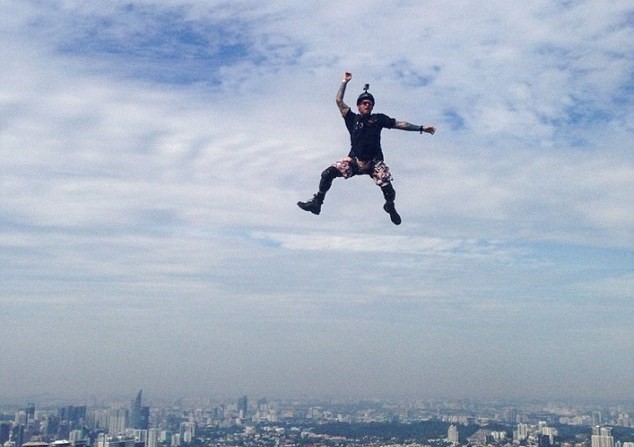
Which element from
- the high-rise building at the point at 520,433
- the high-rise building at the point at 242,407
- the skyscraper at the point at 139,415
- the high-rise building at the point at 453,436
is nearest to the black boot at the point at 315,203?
the high-rise building at the point at 453,436

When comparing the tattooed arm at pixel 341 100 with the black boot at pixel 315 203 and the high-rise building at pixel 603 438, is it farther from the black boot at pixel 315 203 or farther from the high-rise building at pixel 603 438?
the high-rise building at pixel 603 438

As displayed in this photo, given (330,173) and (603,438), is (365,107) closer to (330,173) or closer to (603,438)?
(330,173)

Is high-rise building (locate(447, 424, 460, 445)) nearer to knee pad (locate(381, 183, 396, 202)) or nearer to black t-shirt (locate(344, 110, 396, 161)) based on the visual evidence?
knee pad (locate(381, 183, 396, 202))

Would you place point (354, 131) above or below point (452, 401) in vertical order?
above

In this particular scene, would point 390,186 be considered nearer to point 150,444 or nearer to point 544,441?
point 544,441

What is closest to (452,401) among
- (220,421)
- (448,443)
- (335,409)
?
(335,409)

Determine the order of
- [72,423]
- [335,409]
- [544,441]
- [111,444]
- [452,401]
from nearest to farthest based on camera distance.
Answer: [111,444] < [544,441] < [72,423] < [335,409] < [452,401]

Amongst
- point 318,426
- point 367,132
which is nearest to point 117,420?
point 318,426
